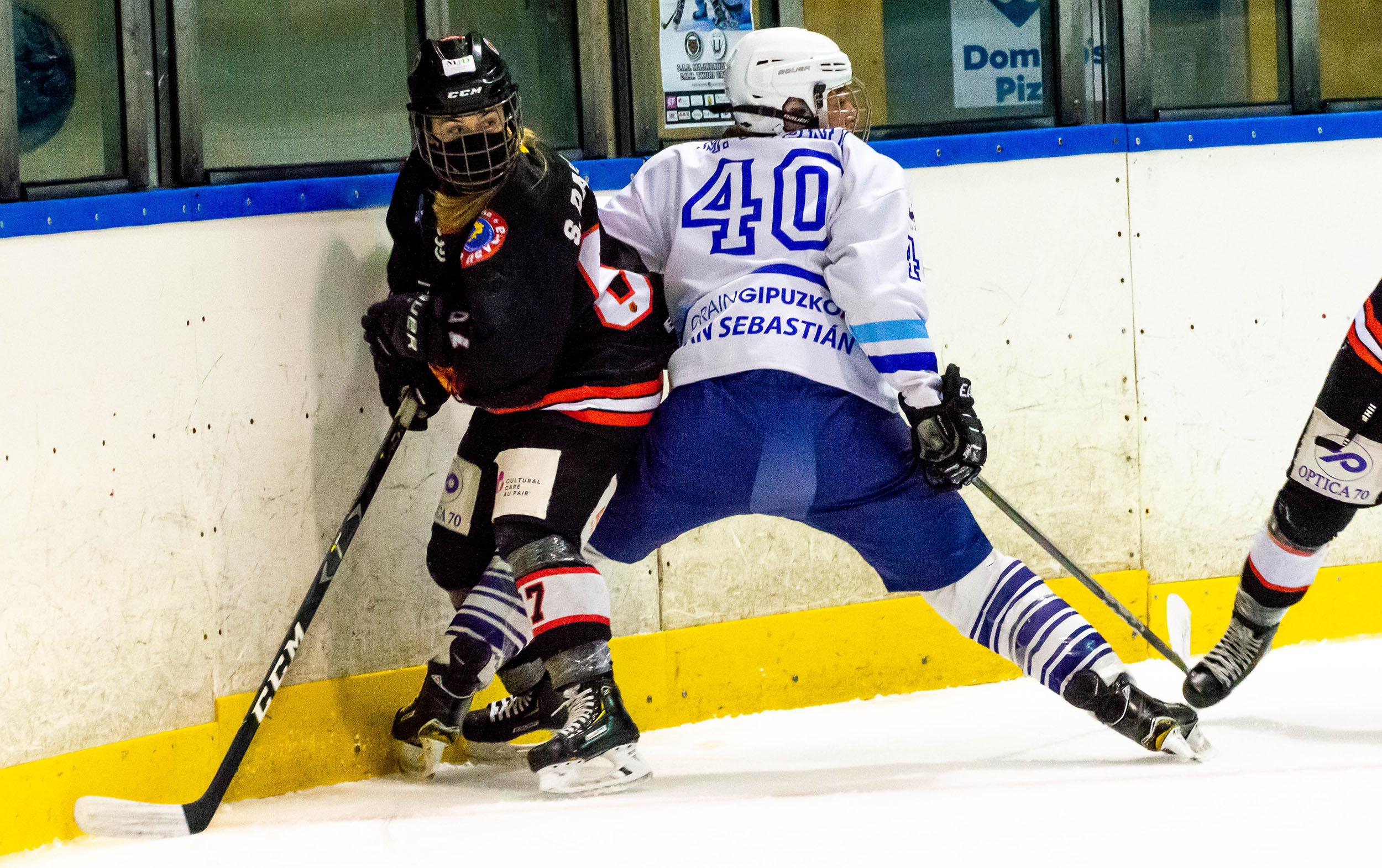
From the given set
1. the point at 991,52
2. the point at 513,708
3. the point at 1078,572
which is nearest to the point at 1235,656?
the point at 1078,572

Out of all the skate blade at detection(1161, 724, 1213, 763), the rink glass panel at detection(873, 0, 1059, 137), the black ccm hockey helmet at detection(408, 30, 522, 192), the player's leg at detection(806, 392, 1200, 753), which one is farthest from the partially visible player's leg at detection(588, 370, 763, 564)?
the rink glass panel at detection(873, 0, 1059, 137)

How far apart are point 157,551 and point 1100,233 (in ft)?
6.73

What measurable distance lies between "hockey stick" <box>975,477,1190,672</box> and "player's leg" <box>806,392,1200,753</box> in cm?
23

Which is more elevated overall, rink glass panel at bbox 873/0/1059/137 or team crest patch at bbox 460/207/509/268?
rink glass panel at bbox 873/0/1059/137

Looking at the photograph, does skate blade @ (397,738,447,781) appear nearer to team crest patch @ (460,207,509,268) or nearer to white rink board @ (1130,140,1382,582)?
team crest patch @ (460,207,509,268)

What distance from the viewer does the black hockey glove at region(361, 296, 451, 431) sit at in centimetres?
250

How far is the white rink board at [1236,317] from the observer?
135 inches

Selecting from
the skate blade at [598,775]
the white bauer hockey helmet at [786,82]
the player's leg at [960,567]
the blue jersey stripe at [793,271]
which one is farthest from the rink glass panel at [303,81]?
the skate blade at [598,775]

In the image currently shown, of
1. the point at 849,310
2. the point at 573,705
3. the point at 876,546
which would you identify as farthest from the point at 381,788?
the point at 849,310

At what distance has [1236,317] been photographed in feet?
11.5

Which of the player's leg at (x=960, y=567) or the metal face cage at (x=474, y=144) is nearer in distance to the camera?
the metal face cage at (x=474, y=144)

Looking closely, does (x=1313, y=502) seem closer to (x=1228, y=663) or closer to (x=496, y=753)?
(x=1228, y=663)

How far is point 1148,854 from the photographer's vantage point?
6.70 feet

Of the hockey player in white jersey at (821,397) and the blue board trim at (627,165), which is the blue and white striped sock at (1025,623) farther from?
the blue board trim at (627,165)
